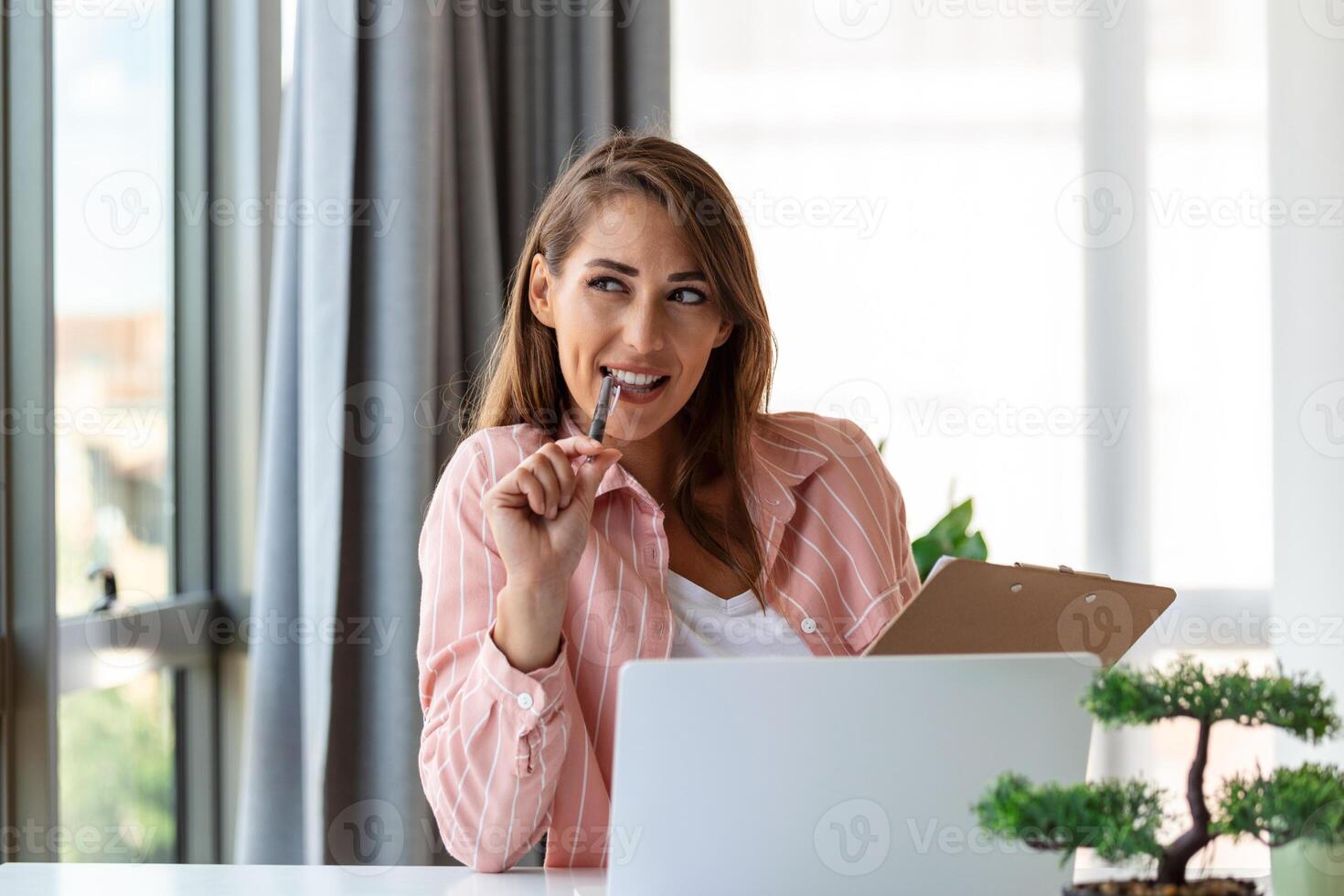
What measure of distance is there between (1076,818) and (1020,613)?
0.82 ft

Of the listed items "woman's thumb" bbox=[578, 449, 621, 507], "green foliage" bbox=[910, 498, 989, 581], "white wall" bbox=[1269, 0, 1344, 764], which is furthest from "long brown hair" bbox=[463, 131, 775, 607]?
"white wall" bbox=[1269, 0, 1344, 764]

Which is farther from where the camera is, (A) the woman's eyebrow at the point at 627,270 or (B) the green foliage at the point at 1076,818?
(A) the woman's eyebrow at the point at 627,270

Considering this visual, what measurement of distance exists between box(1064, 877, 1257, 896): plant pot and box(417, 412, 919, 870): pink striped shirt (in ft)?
1.87

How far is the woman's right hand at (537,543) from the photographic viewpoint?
1.14 meters

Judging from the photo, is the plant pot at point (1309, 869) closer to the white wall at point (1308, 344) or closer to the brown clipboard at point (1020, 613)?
the brown clipboard at point (1020, 613)

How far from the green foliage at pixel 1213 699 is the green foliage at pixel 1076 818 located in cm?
5

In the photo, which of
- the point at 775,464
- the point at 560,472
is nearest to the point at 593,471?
the point at 560,472

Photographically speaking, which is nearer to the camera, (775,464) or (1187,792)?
(1187,792)

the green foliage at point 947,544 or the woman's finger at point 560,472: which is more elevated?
the woman's finger at point 560,472

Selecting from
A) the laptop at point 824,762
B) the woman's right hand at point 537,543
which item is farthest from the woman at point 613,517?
the laptop at point 824,762

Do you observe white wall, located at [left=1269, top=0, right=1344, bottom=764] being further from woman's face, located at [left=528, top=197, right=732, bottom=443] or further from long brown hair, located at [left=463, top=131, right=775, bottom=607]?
woman's face, located at [left=528, top=197, right=732, bottom=443]

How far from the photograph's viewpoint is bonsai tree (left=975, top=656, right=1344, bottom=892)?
0.69 metres

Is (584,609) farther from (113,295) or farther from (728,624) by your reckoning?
(113,295)

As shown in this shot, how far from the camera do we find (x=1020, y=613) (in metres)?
0.92
